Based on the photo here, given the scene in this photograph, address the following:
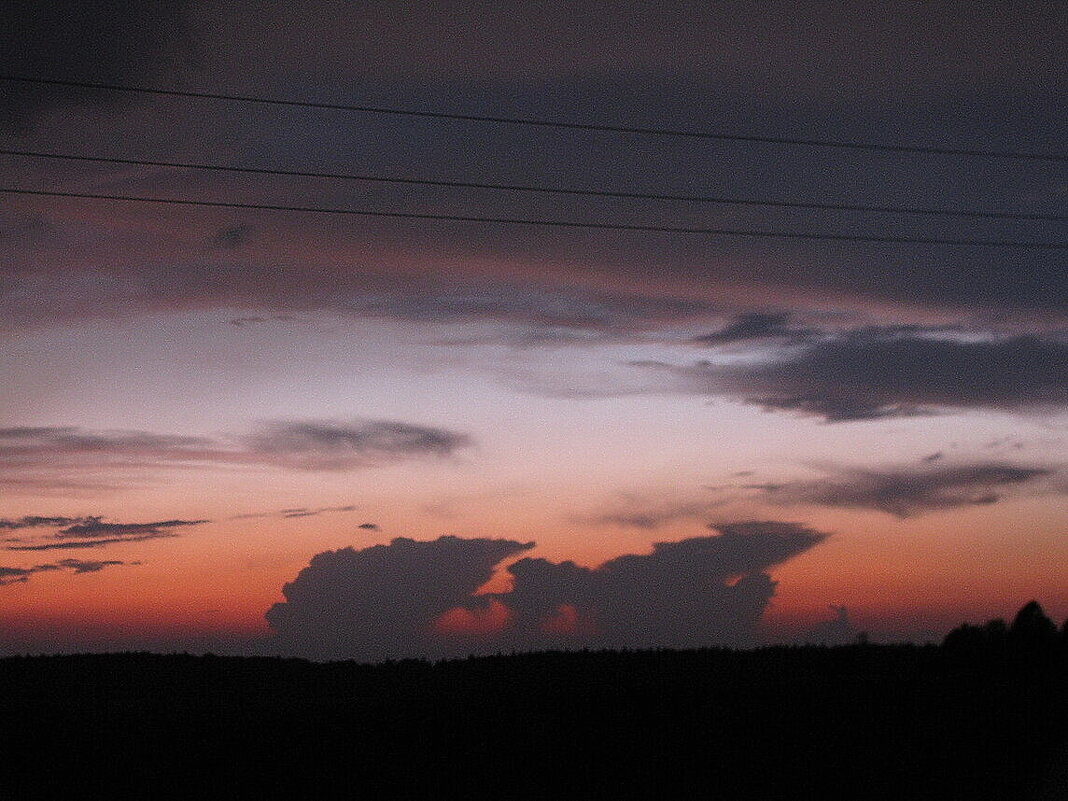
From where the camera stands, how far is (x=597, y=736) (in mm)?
35031

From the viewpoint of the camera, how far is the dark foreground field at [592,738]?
31.9m

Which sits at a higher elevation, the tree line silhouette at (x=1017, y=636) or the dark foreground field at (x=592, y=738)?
the tree line silhouette at (x=1017, y=636)

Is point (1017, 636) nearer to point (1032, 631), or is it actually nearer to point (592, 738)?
point (1032, 631)

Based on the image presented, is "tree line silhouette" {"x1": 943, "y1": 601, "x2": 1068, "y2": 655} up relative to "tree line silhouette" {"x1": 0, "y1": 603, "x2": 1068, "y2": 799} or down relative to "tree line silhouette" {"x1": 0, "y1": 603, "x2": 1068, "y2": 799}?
up

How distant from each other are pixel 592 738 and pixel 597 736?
0.25 m

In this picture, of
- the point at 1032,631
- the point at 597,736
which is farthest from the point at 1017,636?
the point at 597,736

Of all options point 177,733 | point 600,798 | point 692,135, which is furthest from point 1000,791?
point 177,733

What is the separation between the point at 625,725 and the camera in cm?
3588

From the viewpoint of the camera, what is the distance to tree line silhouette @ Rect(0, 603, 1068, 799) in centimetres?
3189

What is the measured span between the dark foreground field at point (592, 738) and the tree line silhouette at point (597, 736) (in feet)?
0.25

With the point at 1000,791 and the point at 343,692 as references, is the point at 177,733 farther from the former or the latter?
the point at 1000,791

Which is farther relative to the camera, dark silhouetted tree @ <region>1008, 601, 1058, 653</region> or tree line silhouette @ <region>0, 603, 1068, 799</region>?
dark silhouetted tree @ <region>1008, 601, 1058, 653</region>

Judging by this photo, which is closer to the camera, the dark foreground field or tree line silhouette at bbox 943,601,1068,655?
the dark foreground field

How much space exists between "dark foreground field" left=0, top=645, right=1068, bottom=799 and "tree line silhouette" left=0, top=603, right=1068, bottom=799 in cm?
8
